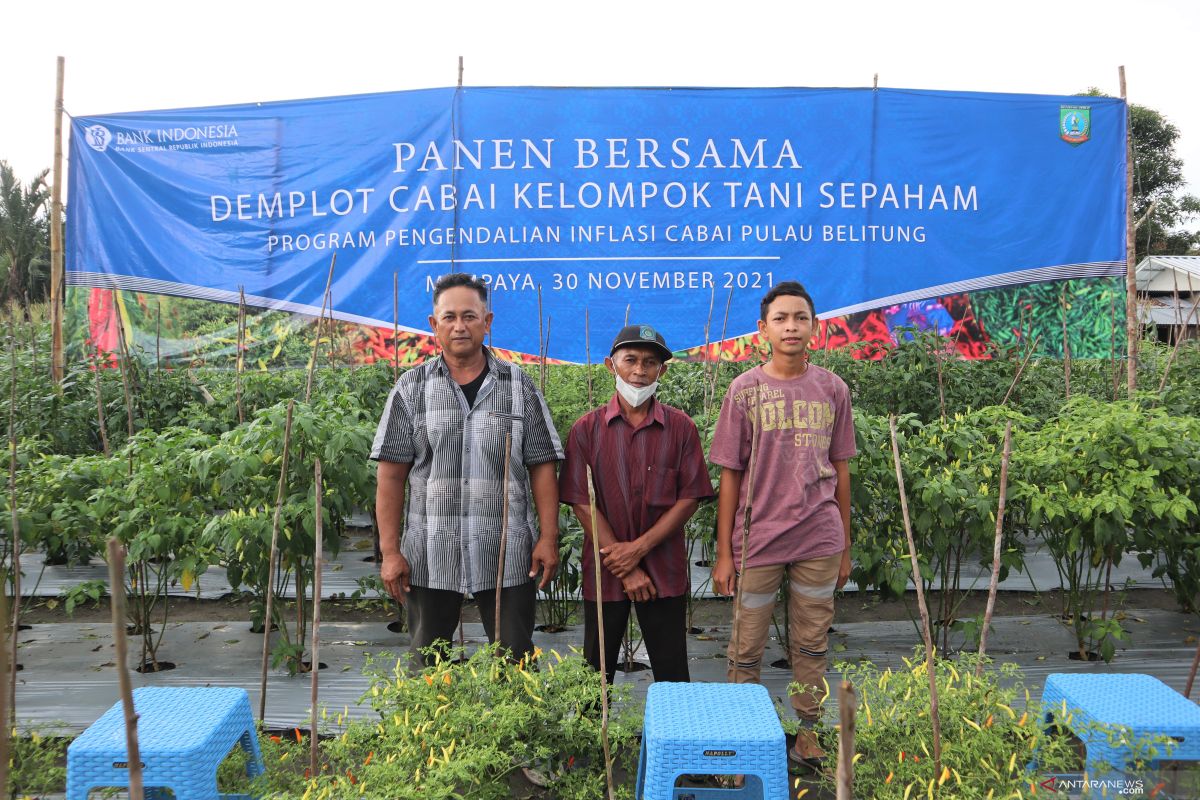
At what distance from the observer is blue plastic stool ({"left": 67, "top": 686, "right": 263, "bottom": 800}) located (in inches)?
74.2

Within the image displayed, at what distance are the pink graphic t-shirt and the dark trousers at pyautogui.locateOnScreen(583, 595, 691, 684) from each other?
26 cm

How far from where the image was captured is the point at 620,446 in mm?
2623

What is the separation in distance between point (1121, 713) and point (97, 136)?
7.71m

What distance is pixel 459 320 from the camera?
97.7 inches

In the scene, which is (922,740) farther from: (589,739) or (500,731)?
(500,731)

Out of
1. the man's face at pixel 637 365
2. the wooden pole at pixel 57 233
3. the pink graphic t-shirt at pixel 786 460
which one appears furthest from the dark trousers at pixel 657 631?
the wooden pole at pixel 57 233

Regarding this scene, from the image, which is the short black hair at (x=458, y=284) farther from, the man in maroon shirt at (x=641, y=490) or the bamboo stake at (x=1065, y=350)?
the bamboo stake at (x=1065, y=350)

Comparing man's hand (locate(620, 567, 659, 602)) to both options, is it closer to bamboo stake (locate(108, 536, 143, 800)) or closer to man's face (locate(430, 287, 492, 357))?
man's face (locate(430, 287, 492, 357))

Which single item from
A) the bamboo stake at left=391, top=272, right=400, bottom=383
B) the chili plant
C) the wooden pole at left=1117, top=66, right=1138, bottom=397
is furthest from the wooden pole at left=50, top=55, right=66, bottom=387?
the wooden pole at left=1117, top=66, right=1138, bottom=397

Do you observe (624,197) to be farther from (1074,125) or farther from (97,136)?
(97,136)

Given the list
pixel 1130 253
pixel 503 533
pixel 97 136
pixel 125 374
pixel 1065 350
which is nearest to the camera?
pixel 503 533

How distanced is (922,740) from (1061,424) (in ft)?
6.15

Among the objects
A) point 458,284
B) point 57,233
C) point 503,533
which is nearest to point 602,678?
point 503,533

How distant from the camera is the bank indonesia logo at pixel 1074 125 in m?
6.84
